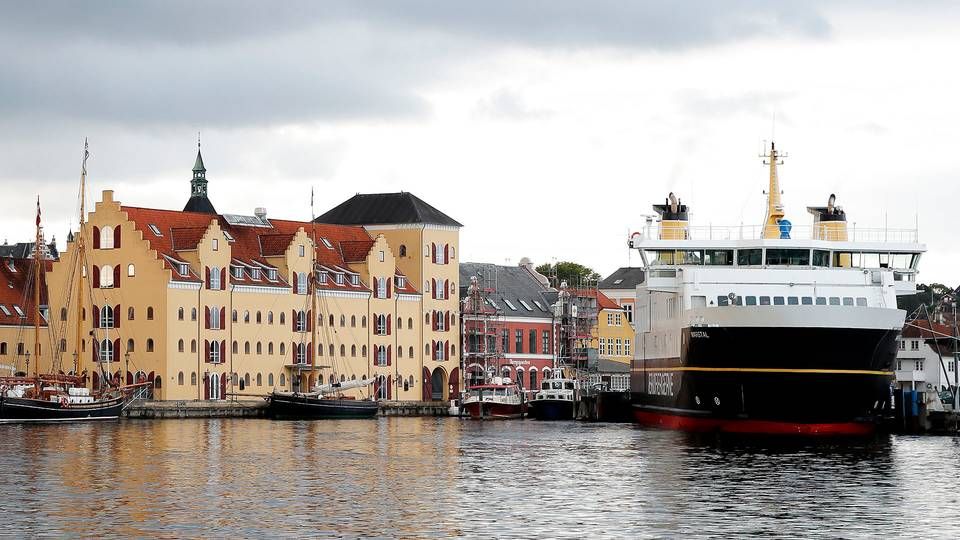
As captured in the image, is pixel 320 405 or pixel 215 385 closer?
pixel 320 405

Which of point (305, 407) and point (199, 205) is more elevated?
point (199, 205)

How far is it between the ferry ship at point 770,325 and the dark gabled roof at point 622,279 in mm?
82372

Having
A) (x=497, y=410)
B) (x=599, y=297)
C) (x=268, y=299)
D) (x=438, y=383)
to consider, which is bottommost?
(x=497, y=410)

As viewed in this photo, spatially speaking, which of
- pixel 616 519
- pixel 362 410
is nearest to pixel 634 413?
pixel 362 410

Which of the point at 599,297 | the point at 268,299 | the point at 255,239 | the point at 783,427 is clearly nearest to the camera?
the point at 783,427

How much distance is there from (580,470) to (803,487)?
410 inches

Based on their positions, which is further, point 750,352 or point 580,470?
point 750,352

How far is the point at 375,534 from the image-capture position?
1655 inches

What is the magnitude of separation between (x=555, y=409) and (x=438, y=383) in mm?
32008

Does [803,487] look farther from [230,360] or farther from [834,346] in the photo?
[230,360]

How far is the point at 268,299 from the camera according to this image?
135250 millimetres

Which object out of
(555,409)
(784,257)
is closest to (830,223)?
(784,257)

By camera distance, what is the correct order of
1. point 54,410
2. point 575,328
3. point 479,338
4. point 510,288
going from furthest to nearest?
point 510,288, point 575,328, point 479,338, point 54,410

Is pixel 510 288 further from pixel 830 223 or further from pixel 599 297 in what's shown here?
pixel 830 223
